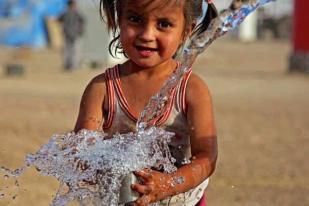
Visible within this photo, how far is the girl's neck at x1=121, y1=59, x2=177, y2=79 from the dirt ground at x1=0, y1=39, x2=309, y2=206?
318 cm

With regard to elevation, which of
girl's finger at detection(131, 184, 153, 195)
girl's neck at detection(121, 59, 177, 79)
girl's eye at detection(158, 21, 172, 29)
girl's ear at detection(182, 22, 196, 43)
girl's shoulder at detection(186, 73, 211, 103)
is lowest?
girl's finger at detection(131, 184, 153, 195)

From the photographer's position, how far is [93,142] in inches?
115

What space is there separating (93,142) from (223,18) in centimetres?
160

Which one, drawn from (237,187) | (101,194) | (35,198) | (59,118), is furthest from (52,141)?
(59,118)

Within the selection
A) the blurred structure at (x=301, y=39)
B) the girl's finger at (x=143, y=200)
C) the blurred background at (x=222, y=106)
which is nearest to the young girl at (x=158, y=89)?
the girl's finger at (x=143, y=200)

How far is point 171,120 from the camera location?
3.04 metres

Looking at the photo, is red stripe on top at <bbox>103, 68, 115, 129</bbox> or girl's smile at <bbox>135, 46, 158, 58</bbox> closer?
girl's smile at <bbox>135, 46, 158, 58</bbox>

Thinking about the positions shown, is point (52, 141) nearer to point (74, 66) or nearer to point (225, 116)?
point (225, 116)

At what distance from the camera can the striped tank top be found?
302 cm

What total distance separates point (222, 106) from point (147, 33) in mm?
10016

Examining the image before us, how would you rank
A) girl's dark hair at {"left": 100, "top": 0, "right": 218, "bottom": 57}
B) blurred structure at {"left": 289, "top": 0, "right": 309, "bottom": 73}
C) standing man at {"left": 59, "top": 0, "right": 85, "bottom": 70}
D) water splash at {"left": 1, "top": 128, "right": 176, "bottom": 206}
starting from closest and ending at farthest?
water splash at {"left": 1, "top": 128, "right": 176, "bottom": 206} → girl's dark hair at {"left": 100, "top": 0, "right": 218, "bottom": 57} → blurred structure at {"left": 289, "top": 0, "right": 309, "bottom": 73} → standing man at {"left": 59, "top": 0, "right": 85, "bottom": 70}

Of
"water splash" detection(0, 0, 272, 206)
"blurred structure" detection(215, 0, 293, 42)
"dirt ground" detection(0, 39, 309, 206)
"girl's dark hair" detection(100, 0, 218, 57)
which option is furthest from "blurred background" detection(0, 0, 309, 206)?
"blurred structure" detection(215, 0, 293, 42)

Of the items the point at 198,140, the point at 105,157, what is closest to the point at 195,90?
the point at 198,140

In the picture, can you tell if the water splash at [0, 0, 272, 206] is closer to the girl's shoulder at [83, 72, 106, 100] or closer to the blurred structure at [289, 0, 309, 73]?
the girl's shoulder at [83, 72, 106, 100]
